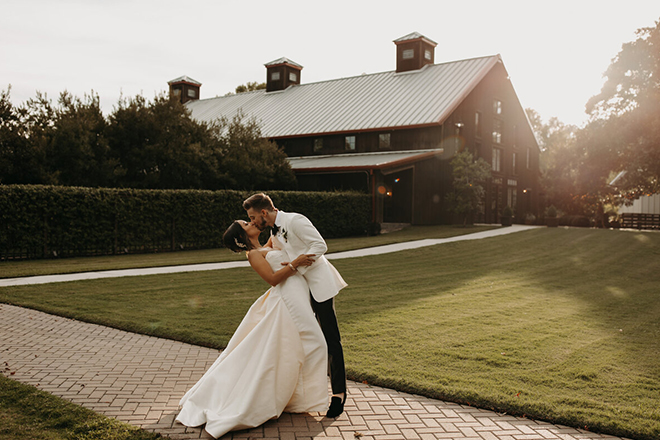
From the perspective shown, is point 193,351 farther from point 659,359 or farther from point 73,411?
point 659,359

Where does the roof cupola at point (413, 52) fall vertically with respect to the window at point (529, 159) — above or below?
above

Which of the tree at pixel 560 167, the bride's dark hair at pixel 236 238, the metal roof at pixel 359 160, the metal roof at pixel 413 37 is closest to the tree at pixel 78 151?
the metal roof at pixel 359 160

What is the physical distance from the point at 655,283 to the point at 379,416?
35.2ft

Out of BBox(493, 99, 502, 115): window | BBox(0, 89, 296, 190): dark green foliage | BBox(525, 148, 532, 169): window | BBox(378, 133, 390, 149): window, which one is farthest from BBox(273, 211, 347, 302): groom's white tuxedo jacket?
BBox(525, 148, 532, 169): window

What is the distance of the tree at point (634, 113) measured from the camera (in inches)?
949

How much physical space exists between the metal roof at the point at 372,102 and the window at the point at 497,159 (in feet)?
18.1

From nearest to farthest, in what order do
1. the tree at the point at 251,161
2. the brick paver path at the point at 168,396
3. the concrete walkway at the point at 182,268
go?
the brick paver path at the point at 168,396, the concrete walkway at the point at 182,268, the tree at the point at 251,161

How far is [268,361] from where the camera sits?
4328 mm

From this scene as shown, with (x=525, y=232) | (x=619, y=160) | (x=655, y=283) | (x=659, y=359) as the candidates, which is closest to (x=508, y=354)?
(x=659, y=359)

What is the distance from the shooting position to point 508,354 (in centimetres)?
Answer: 641

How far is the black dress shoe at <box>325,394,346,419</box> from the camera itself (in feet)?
14.9

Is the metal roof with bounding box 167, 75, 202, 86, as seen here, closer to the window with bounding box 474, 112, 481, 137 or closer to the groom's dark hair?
the window with bounding box 474, 112, 481, 137

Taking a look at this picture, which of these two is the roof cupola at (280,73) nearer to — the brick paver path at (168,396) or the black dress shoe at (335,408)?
the brick paver path at (168,396)

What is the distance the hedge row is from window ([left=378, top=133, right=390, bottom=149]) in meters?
9.65
